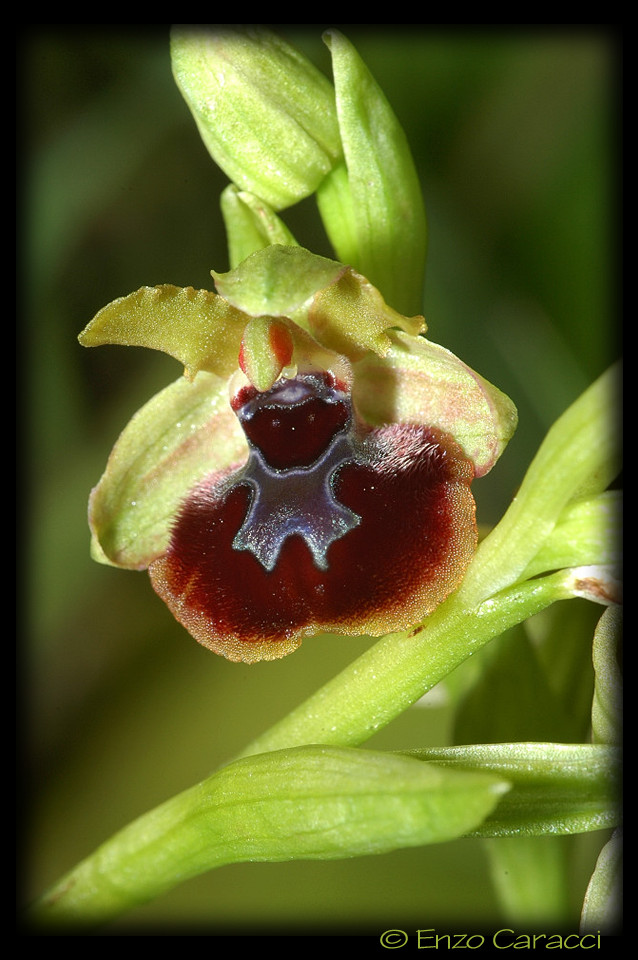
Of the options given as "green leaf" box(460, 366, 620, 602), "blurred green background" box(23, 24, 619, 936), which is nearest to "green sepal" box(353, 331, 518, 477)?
"green leaf" box(460, 366, 620, 602)

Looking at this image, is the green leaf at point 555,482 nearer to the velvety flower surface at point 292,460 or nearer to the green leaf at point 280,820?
the velvety flower surface at point 292,460

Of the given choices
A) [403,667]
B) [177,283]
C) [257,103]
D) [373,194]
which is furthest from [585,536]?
[177,283]

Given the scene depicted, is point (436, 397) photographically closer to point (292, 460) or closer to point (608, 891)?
point (292, 460)

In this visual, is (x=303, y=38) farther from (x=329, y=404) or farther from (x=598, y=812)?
(x=598, y=812)

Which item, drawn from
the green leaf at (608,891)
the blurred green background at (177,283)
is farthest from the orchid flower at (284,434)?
the blurred green background at (177,283)

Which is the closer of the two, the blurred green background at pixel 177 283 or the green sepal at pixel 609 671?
the green sepal at pixel 609 671

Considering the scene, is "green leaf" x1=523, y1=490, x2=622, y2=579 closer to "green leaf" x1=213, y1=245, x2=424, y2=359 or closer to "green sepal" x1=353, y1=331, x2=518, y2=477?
"green sepal" x1=353, y1=331, x2=518, y2=477
